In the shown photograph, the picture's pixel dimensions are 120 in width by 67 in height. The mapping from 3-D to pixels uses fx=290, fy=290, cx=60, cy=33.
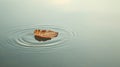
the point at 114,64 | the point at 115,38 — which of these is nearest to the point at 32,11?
the point at 115,38

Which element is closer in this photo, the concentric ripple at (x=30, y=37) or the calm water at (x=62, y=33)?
the calm water at (x=62, y=33)

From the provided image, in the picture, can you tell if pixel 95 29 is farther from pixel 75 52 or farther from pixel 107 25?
pixel 75 52

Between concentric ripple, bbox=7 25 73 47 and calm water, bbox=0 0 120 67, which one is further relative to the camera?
concentric ripple, bbox=7 25 73 47

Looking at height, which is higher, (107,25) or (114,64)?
(107,25)

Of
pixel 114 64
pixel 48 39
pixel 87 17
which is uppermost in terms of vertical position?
pixel 87 17
